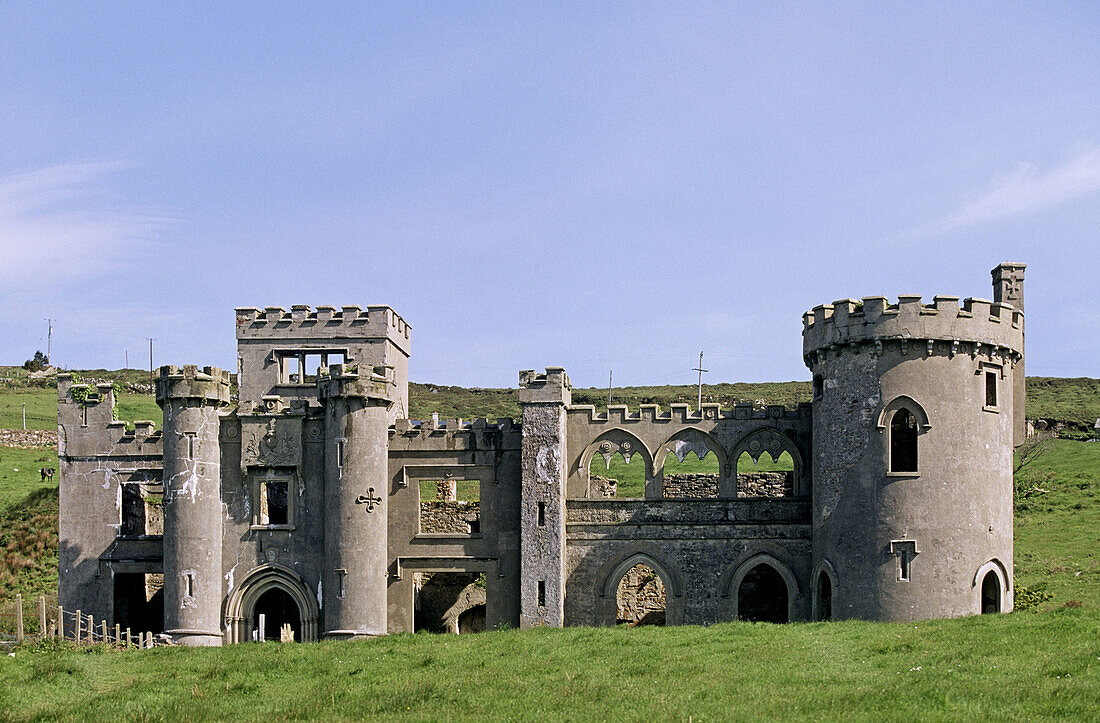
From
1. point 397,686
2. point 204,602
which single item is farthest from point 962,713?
point 204,602

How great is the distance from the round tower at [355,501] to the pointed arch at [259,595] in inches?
28.4

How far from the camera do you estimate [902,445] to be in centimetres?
3234

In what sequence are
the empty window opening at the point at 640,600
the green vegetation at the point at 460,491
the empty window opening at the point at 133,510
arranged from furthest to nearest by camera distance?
the green vegetation at the point at 460,491 < the empty window opening at the point at 640,600 < the empty window opening at the point at 133,510

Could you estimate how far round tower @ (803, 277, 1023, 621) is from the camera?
96.0ft

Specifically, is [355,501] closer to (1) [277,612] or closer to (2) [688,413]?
(1) [277,612]

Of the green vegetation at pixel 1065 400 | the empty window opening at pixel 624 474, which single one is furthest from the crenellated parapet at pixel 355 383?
the green vegetation at pixel 1065 400

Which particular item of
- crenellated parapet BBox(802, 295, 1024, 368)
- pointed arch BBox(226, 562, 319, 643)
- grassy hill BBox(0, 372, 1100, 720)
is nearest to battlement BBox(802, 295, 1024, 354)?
crenellated parapet BBox(802, 295, 1024, 368)

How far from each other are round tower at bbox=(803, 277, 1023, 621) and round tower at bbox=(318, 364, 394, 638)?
11.7m

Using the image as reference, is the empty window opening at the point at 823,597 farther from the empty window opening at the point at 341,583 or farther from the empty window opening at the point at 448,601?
the empty window opening at the point at 341,583

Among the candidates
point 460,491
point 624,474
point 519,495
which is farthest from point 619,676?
point 624,474

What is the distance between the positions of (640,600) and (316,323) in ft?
43.1

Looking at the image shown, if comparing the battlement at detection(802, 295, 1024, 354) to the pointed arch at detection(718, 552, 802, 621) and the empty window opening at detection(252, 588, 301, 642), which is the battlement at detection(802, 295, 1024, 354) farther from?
the empty window opening at detection(252, 588, 301, 642)

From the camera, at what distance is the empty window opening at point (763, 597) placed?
115 feet

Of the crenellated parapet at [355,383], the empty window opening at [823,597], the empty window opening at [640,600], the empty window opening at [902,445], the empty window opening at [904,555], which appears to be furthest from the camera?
the empty window opening at [640,600]
